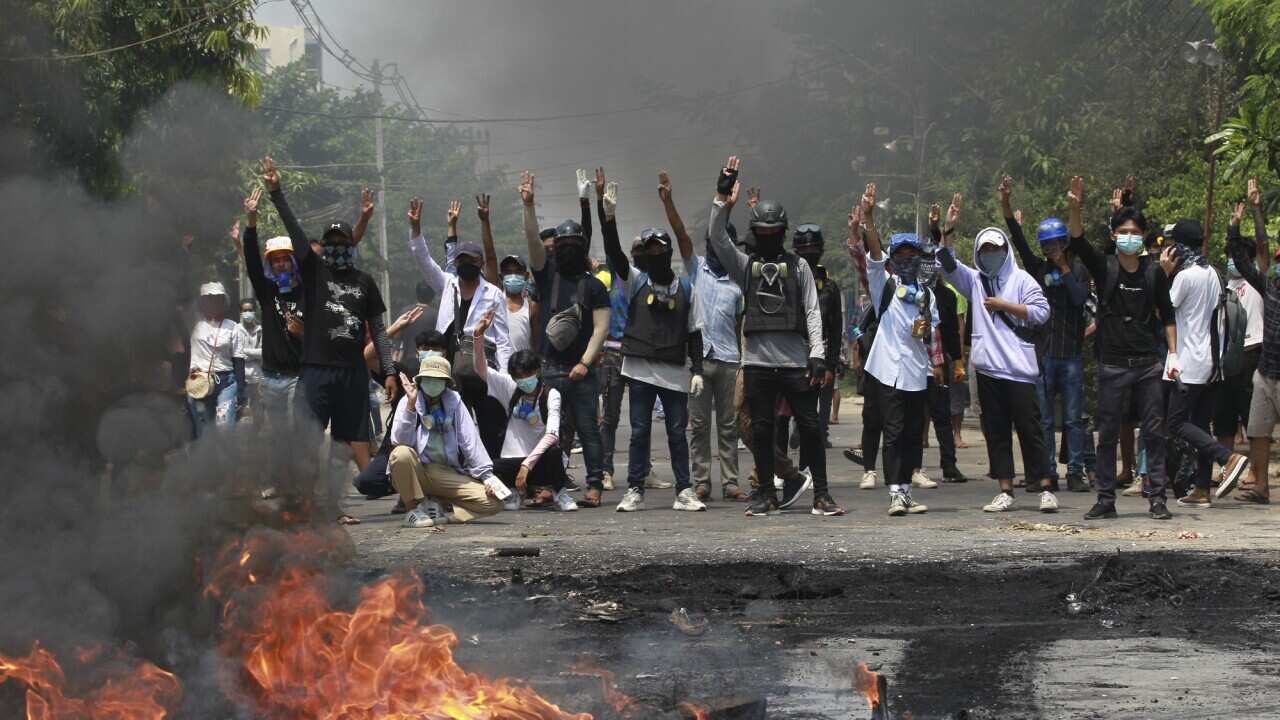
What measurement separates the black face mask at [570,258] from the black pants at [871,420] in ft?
7.65

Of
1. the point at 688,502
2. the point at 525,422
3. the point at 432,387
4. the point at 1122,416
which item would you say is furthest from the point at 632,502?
the point at 1122,416

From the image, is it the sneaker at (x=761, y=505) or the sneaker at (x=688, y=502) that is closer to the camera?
the sneaker at (x=761, y=505)

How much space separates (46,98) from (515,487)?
18.9ft

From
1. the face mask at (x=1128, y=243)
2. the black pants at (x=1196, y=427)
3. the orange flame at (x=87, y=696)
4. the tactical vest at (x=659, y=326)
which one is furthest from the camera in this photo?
the tactical vest at (x=659, y=326)

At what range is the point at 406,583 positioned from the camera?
5.54 meters

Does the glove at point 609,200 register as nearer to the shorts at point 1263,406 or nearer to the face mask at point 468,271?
the face mask at point 468,271

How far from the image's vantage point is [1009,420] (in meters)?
10.5

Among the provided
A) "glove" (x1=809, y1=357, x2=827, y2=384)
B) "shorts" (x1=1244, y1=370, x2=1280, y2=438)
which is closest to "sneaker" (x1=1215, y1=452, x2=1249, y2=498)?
"shorts" (x1=1244, y1=370, x2=1280, y2=438)

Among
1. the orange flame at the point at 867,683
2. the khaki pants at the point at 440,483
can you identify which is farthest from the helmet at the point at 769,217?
the orange flame at the point at 867,683

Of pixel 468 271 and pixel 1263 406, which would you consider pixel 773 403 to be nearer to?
pixel 468 271

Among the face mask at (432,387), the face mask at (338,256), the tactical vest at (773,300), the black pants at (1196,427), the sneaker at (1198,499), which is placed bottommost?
the sneaker at (1198,499)

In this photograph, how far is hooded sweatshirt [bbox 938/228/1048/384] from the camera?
10.4 meters

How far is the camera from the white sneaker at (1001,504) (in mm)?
10446

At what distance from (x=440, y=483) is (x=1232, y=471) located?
5.32 meters
